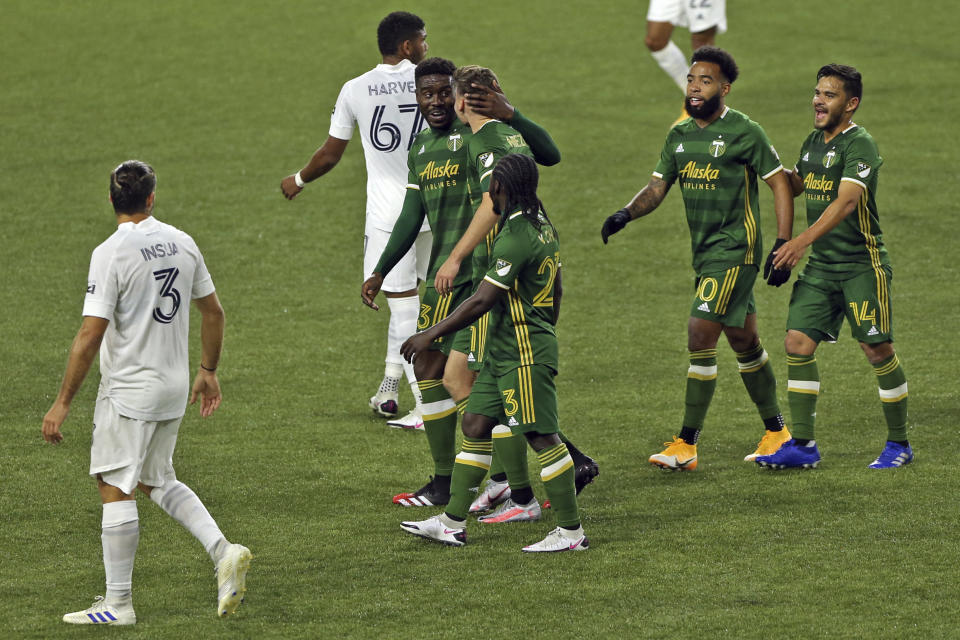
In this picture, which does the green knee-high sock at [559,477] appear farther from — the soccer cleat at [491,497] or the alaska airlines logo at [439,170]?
the alaska airlines logo at [439,170]

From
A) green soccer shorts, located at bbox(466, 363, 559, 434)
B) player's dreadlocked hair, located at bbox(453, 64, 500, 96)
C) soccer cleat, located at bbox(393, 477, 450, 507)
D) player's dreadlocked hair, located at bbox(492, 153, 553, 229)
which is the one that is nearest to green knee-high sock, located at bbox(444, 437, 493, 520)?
green soccer shorts, located at bbox(466, 363, 559, 434)

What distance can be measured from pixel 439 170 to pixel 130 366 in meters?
2.21

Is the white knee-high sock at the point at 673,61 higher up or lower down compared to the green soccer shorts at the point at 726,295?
higher up

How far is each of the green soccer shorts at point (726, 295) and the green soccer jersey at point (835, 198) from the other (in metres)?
0.43

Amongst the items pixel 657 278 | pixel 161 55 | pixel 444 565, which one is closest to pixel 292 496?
pixel 444 565

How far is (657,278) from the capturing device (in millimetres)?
12508

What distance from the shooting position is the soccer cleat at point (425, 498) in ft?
24.3

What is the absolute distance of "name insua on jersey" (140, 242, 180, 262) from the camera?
18.5ft

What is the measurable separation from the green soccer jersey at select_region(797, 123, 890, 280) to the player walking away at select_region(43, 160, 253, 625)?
3.69 metres

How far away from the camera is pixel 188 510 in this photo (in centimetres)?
596

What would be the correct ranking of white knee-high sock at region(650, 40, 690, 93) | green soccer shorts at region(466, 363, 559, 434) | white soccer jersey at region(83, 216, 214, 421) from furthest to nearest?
white knee-high sock at region(650, 40, 690, 93) < green soccer shorts at region(466, 363, 559, 434) < white soccer jersey at region(83, 216, 214, 421)

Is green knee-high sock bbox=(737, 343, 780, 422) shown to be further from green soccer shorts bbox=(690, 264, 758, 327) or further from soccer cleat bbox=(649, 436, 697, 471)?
soccer cleat bbox=(649, 436, 697, 471)

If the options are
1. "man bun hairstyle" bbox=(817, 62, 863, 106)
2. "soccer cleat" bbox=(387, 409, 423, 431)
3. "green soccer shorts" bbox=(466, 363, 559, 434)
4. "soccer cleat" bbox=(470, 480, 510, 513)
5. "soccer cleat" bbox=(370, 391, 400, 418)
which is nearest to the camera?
"green soccer shorts" bbox=(466, 363, 559, 434)

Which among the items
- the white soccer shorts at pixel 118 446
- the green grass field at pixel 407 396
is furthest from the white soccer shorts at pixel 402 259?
the white soccer shorts at pixel 118 446
